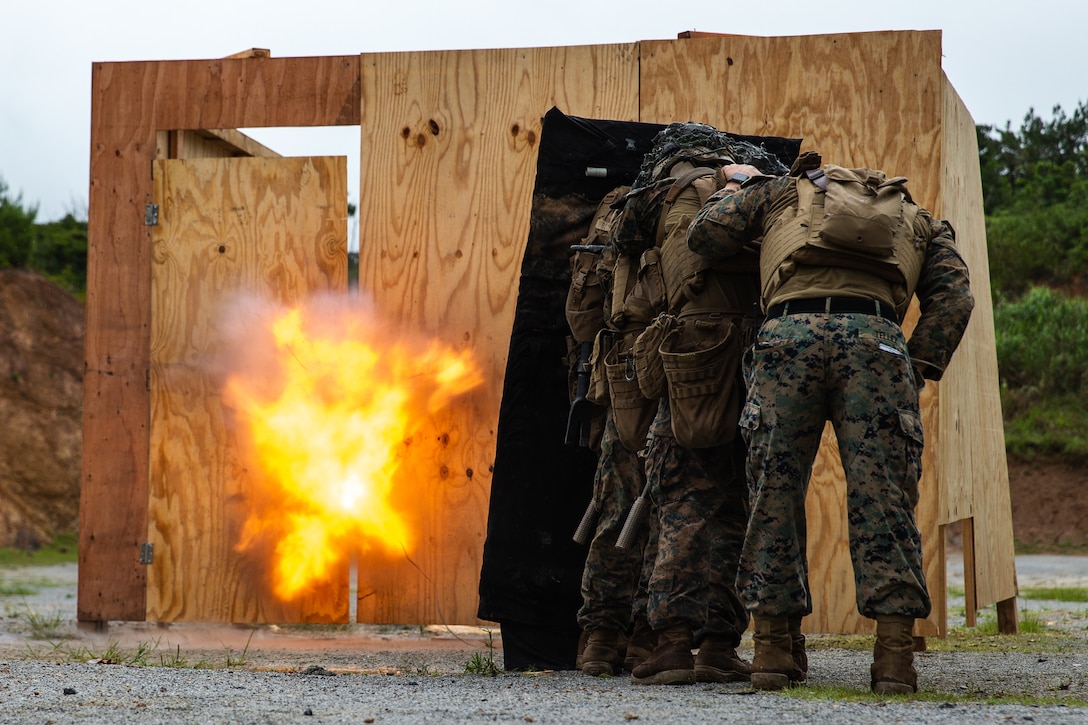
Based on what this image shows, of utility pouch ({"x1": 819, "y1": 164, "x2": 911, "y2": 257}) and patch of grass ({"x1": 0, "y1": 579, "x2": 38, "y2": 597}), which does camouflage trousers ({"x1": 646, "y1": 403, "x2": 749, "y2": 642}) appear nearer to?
utility pouch ({"x1": 819, "y1": 164, "x2": 911, "y2": 257})

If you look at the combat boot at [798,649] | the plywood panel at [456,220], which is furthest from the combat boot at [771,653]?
the plywood panel at [456,220]

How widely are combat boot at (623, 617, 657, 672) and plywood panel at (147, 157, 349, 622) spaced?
232 centimetres

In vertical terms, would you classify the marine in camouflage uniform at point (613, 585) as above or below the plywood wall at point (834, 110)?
below

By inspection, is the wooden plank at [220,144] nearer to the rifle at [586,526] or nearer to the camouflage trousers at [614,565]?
the rifle at [586,526]

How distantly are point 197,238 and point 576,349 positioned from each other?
2.74 m

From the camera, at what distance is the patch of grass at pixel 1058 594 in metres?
9.55

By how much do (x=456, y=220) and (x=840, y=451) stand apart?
3.38 meters

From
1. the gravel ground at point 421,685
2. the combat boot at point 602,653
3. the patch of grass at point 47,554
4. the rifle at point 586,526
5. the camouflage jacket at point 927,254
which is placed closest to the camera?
the gravel ground at point 421,685

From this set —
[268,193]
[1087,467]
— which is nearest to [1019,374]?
[1087,467]

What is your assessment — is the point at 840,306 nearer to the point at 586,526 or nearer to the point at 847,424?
the point at 847,424

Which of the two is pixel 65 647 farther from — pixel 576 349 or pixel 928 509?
pixel 928 509

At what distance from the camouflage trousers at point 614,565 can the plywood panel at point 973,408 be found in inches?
85.6

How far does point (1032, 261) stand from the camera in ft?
74.8

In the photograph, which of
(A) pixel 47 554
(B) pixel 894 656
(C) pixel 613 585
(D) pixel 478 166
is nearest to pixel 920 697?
(B) pixel 894 656
